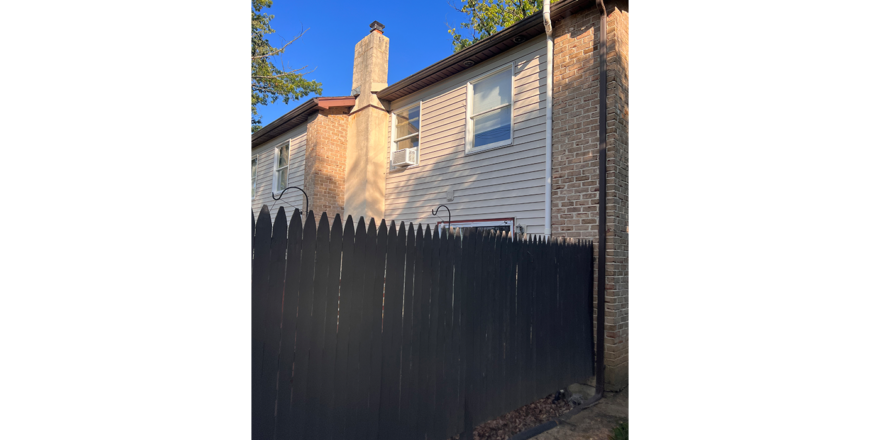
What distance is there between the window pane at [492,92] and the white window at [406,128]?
1636 millimetres

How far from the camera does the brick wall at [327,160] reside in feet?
35.6

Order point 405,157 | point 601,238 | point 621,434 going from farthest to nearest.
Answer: point 405,157 < point 601,238 < point 621,434

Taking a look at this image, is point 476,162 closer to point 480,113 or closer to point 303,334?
point 480,113

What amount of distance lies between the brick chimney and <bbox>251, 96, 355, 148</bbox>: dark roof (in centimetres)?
37

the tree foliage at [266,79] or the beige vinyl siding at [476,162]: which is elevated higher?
the tree foliage at [266,79]

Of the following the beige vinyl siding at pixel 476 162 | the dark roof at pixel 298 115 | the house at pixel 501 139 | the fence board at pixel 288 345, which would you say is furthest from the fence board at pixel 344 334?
the dark roof at pixel 298 115

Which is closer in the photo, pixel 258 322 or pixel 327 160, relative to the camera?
pixel 258 322

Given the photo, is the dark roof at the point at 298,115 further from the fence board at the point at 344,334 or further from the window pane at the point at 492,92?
the fence board at the point at 344,334

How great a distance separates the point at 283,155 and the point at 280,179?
2.57ft

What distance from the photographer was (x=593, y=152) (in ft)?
18.7

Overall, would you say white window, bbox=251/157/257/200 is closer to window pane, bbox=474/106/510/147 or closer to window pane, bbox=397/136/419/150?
window pane, bbox=397/136/419/150

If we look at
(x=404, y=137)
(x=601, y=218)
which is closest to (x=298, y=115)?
(x=404, y=137)
